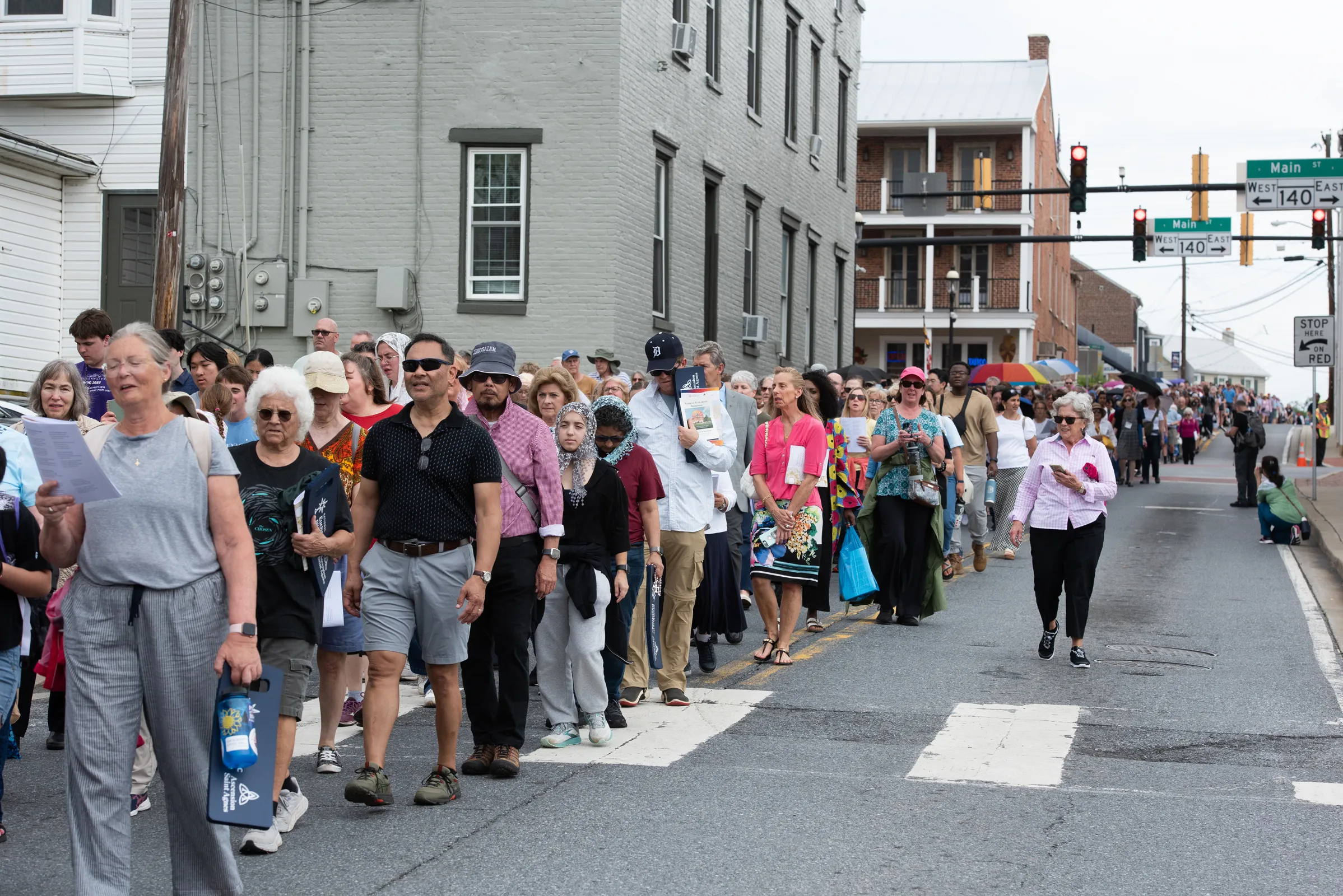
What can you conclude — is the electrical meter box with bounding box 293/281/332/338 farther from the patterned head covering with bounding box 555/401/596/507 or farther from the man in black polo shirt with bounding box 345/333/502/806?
the man in black polo shirt with bounding box 345/333/502/806

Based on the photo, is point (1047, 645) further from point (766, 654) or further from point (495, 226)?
point (495, 226)

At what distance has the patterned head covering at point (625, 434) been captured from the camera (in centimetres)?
859

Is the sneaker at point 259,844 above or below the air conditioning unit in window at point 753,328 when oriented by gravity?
below

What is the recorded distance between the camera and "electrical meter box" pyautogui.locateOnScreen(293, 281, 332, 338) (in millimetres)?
19641

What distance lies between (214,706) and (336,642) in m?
2.02

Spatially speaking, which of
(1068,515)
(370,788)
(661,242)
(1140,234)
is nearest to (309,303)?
(661,242)

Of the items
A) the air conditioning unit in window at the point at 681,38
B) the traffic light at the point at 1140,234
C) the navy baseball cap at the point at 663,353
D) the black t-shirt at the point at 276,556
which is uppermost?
A: the air conditioning unit in window at the point at 681,38

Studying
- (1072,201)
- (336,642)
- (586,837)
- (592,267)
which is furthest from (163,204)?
(1072,201)

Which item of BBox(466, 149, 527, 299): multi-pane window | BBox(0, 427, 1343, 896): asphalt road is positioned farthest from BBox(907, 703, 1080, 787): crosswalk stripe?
BBox(466, 149, 527, 299): multi-pane window

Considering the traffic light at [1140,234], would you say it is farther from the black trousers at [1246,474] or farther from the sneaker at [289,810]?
the sneaker at [289,810]

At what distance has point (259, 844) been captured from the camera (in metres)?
5.94

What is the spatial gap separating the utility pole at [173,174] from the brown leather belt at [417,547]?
25.7ft

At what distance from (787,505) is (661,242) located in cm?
1142

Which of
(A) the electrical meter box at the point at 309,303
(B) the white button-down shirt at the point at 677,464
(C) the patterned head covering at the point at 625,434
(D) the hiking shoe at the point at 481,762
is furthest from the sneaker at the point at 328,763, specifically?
(A) the electrical meter box at the point at 309,303
